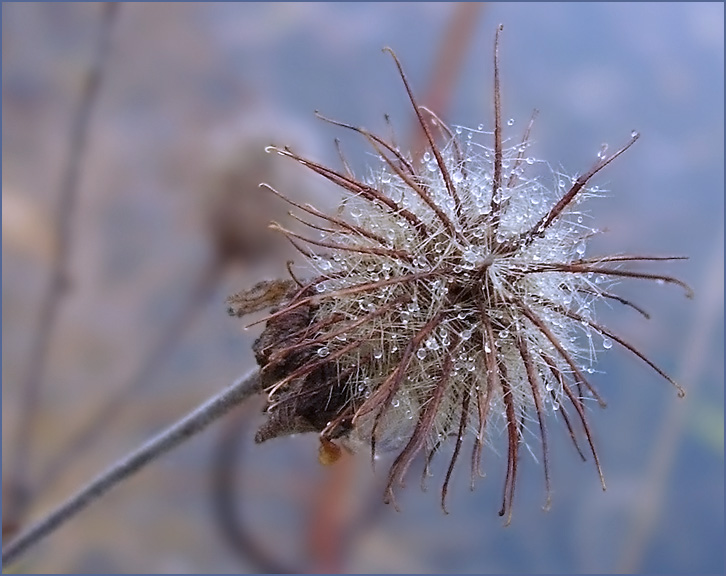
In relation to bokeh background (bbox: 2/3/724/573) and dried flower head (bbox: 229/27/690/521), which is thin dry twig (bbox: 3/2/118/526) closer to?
bokeh background (bbox: 2/3/724/573)

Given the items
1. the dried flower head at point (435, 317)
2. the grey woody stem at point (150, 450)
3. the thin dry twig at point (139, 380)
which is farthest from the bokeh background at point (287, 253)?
the dried flower head at point (435, 317)

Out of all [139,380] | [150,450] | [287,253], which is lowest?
[150,450]

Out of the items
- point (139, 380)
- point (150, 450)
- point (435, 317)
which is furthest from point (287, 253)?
point (435, 317)

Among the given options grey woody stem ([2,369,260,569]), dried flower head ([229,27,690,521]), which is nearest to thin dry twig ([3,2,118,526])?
grey woody stem ([2,369,260,569])

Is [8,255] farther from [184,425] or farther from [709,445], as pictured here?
[709,445]

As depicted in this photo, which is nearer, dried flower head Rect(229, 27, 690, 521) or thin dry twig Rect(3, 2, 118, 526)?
dried flower head Rect(229, 27, 690, 521)

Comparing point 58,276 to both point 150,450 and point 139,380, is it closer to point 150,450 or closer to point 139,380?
point 139,380
